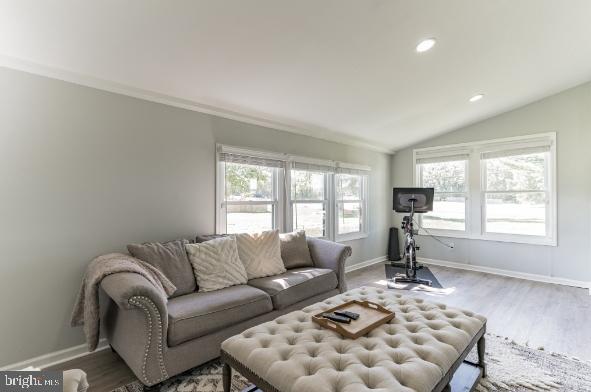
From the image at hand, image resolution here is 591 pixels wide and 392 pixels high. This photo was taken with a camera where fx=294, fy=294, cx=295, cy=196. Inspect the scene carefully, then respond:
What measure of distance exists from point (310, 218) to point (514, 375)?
2.76 metres

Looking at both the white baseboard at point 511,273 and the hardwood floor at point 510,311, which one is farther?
the white baseboard at point 511,273

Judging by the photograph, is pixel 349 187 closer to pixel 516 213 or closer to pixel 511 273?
pixel 516 213

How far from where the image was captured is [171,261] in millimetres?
2404

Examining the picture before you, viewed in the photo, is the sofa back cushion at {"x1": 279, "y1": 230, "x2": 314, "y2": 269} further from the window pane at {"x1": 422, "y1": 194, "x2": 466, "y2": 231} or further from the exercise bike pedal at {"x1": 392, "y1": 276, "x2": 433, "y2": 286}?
the window pane at {"x1": 422, "y1": 194, "x2": 466, "y2": 231}

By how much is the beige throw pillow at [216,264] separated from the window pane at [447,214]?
4.04 meters

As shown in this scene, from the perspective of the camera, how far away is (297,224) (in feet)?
13.5

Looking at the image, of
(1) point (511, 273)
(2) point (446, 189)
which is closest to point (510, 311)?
(1) point (511, 273)

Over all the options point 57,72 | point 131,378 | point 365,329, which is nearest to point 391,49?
point 365,329

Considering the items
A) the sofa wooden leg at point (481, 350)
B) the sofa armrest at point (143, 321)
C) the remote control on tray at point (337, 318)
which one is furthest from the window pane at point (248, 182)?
the sofa wooden leg at point (481, 350)

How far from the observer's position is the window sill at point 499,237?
169 inches

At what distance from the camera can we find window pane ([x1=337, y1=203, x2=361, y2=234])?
15.6ft

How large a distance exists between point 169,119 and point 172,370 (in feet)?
6.89

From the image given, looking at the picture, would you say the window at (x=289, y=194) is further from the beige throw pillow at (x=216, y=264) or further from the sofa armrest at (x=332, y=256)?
the sofa armrest at (x=332, y=256)

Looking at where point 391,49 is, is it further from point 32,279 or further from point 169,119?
point 32,279
